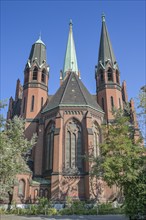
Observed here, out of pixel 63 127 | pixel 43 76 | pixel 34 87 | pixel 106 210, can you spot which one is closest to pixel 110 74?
pixel 43 76

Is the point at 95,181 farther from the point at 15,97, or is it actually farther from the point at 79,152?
the point at 15,97

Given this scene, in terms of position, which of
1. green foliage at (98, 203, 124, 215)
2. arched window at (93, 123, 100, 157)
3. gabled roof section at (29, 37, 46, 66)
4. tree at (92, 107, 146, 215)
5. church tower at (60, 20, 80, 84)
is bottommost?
green foliage at (98, 203, 124, 215)

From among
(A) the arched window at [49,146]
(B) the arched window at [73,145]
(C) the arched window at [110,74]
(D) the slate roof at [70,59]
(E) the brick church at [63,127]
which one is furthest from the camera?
(D) the slate roof at [70,59]

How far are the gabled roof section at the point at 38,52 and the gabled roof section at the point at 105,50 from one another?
37.3 ft

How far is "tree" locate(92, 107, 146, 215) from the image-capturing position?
15.6 m

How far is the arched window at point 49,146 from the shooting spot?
30773mm

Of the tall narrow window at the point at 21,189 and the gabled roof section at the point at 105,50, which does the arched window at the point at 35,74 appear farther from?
the tall narrow window at the point at 21,189

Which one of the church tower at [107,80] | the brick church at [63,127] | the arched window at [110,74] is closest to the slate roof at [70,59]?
the church tower at [107,80]

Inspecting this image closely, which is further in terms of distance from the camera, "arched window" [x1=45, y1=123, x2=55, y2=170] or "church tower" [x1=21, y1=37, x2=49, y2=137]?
"church tower" [x1=21, y1=37, x2=49, y2=137]

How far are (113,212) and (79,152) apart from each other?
29.3 ft

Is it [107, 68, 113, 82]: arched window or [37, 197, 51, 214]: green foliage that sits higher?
[107, 68, 113, 82]: arched window

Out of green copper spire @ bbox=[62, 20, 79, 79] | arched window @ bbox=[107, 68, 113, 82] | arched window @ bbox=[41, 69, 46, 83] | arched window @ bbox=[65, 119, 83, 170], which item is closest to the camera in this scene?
arched window @ bbox=[65, 119, 83, 170]

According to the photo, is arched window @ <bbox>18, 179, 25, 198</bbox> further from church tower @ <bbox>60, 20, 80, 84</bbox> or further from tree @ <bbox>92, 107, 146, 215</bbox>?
church tower @ <bbox>60, 20, 80, 84</bbox>

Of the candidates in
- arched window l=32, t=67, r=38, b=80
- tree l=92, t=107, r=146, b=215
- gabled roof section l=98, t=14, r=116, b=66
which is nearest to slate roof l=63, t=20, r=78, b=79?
gabled roof section l=98, t=14, r=116, b=66
